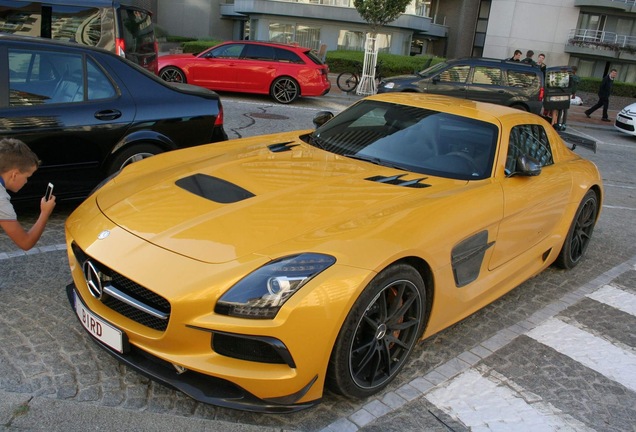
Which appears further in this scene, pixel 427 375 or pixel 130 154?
pixel 130 154

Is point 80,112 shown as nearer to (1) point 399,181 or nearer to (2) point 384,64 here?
(1) point 399,181

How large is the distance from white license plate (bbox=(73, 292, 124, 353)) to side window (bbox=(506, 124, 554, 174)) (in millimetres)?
2773

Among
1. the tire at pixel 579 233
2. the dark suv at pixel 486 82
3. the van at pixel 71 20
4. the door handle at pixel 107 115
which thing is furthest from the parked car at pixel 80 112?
the dark suv at pixel 486 82

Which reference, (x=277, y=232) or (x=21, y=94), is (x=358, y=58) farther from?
(x=277, y=232)

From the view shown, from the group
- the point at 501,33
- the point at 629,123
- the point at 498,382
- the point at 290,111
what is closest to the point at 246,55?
the point at 290,111

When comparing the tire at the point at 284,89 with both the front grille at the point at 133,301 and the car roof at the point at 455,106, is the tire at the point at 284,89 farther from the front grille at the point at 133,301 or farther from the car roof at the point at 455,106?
the front grille at the point at 133,301

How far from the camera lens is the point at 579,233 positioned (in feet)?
17.1

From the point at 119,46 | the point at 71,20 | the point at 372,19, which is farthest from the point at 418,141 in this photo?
the point at 372,19

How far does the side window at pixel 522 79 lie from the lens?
1473 cm

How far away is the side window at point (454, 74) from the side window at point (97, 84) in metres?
11.5

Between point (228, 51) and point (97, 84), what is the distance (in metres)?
10.4

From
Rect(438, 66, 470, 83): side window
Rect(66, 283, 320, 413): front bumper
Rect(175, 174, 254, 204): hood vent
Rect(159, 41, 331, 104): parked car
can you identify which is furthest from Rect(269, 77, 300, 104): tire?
Rect(66, 283, 320, 413): front bumper

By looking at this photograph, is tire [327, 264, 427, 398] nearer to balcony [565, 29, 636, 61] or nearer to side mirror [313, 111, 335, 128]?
side mirror [313, 111, 335, 128]

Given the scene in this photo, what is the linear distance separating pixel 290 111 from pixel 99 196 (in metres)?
10.3
